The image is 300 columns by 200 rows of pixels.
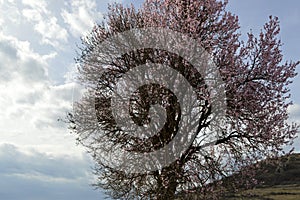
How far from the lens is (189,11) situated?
20281 mm

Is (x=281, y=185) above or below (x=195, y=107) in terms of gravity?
above

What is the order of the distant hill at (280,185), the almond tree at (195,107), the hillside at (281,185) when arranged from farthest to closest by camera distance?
1. the hillside at (281,185)
2. the distant hill at (280,185)
3. the almond tree at (195,107)

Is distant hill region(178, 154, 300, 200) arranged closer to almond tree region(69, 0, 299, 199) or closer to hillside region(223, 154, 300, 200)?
hillside region(223, 154, 300, 200)

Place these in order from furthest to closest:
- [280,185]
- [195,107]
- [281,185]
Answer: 1. [281,185]
2. [280,185]
3. [195,107]

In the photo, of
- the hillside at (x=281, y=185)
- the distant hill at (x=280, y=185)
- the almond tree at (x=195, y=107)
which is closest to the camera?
the almond tree at (x=195, y=107)

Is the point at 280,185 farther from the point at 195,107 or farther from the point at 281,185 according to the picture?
the point at 195,107

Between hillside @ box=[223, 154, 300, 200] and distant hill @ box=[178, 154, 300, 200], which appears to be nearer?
distant hill @ box=[178, 154, 300, 200]

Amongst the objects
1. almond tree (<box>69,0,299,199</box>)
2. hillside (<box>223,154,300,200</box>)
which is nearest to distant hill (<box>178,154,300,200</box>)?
hillside (<box>223,154,300,200</box>)

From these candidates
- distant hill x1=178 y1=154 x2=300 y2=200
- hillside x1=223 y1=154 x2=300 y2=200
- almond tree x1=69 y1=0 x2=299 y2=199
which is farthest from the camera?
hillside x1=223 y1=154 x2=300 y2=200

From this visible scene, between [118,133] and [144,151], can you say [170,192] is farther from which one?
[118,133]

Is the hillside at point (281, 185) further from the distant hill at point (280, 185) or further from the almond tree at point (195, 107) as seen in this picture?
the almond tree at point (195, 107)

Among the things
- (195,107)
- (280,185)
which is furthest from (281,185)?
(195,107)

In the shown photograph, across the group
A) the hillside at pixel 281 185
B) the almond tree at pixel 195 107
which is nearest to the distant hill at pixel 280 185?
the hillside at pixel 281 185

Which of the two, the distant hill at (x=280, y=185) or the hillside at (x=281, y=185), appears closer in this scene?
the distant hill at (x=280, y=185)
